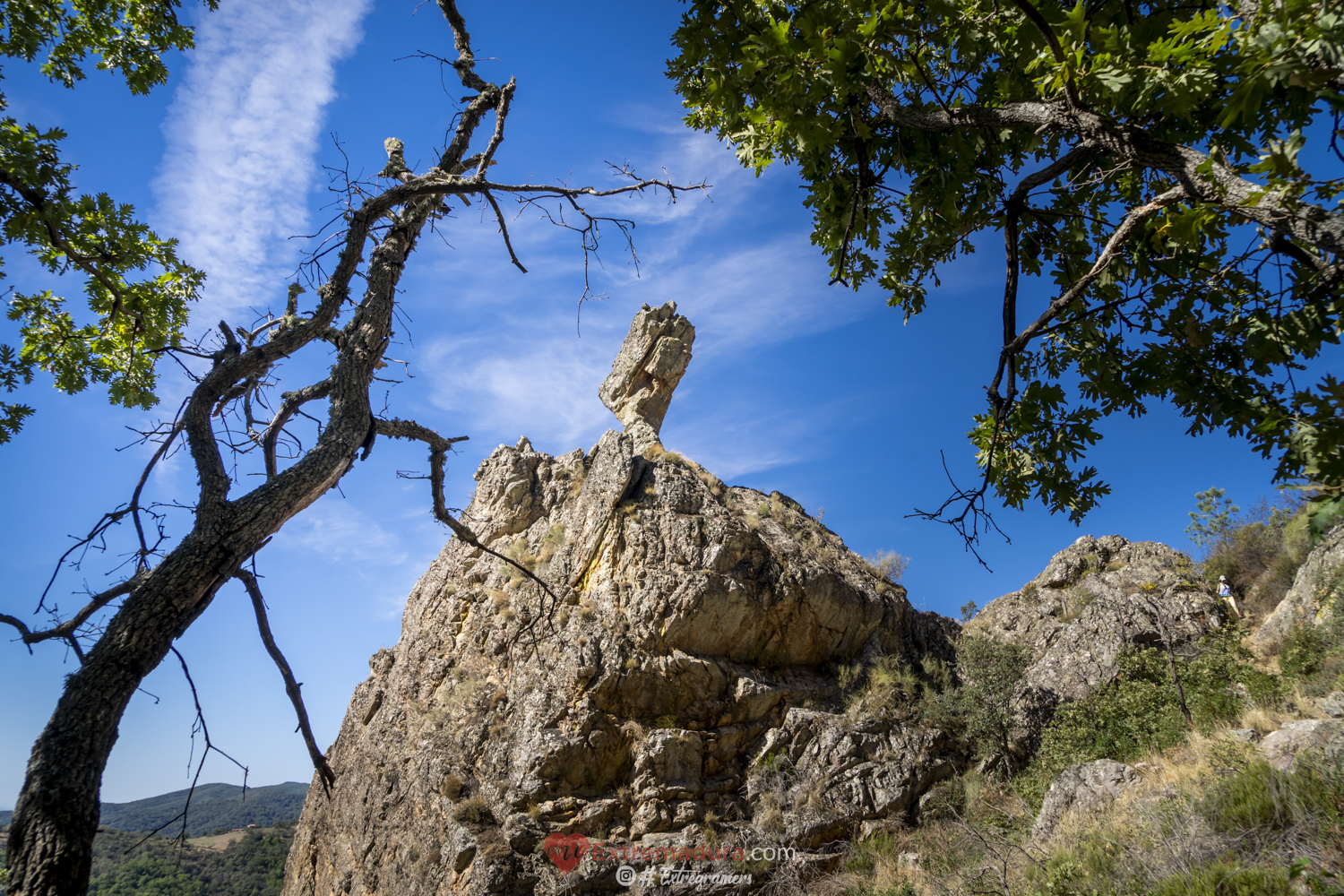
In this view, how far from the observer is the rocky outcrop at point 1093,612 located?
14.7m

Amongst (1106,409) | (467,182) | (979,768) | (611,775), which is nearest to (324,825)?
(611,775)

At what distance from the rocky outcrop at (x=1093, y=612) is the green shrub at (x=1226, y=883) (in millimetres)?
11967

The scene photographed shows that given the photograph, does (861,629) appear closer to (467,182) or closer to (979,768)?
(979,768)

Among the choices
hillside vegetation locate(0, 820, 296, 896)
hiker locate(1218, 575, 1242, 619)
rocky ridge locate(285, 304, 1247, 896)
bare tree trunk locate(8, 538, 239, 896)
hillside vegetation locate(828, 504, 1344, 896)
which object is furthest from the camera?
hillside vegetation locate(0, 820, 296, 896)

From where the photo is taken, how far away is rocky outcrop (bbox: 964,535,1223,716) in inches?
579

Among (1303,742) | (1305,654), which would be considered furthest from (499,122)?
(1305,654)

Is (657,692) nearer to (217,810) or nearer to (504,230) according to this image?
(504,230)

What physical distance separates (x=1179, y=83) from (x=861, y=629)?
642 inches

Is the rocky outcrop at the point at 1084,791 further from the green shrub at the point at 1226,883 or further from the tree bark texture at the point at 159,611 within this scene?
the tree bark texture at the point at 159,611

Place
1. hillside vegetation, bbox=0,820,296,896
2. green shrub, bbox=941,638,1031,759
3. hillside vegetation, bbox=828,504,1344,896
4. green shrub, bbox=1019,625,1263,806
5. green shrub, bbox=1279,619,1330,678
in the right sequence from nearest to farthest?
1. hillside vegetation, bbox=828,504,1344,896
2. green shrub, bbox=1279,619,1330,678
3. green shrub, bbox=1019,625,1263,806
4. green shrub, bbox=941,638,1031,759
5. hillside vegetation, bbox=0,820,296,896

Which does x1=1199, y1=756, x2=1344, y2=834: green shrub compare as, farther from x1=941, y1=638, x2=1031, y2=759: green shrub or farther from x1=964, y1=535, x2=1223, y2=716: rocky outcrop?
x1=964, y1=535, x2=1223, y2=716: rocky outcrop

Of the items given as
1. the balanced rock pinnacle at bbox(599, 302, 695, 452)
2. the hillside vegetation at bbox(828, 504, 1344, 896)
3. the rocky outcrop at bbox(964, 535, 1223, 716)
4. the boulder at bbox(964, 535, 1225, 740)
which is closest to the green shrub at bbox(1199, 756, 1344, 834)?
the hillside vegetation at bbox(828, 504, 1344, 896)

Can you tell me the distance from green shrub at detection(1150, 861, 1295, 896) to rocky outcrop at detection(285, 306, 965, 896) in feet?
28.8

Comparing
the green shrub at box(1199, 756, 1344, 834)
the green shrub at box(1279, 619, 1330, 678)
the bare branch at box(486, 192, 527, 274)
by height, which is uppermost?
the bare branch at box(486, 192, 527, 274)
